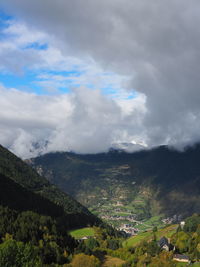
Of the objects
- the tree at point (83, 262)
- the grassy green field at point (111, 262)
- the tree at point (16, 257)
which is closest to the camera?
the tree at point (16, 257)

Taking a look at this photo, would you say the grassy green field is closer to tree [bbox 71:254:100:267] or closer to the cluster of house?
tree [bbox 71:254:100:267]

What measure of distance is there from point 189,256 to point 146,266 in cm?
3021

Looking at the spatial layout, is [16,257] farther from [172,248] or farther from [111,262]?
[172,248]

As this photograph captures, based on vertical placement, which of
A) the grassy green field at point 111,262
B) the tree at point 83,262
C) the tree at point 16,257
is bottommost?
the grassy green field at point 111,262

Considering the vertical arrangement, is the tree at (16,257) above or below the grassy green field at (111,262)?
above

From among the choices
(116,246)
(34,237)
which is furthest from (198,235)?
(34,237)

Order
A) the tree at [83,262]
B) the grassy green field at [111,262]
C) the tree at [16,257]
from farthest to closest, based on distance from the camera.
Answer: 1. the grassy green field at [111,262]
2. the tree at [83,262]
3. the tree at [16,257]

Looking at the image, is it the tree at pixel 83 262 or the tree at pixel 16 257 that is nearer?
the tree at pixel 16 257

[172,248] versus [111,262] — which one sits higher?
[172,248]

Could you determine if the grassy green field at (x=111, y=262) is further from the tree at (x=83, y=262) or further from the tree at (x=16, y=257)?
the tree at (x=16, y=257)

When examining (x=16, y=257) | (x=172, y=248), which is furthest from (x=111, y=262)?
(x=16, y=257)

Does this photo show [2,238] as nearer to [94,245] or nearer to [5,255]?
[5,255]

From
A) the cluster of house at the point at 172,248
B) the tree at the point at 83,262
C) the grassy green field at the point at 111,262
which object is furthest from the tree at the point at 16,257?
the cluster of house at the point at 172,248

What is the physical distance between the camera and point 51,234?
170m
